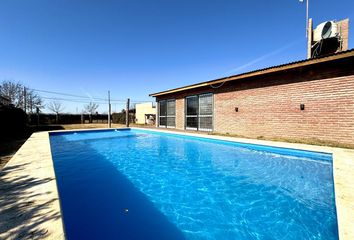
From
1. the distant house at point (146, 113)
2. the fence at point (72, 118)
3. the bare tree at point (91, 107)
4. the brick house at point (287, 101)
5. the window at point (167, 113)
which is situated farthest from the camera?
the bare tree at point (91, 107)

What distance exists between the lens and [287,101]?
297 inches

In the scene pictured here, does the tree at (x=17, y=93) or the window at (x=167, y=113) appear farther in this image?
the tree at (x=17, y=93)

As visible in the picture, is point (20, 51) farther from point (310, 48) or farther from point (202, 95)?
point (310, 48)

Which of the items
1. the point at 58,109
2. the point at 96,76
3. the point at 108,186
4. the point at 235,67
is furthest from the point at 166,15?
the point at 58,109

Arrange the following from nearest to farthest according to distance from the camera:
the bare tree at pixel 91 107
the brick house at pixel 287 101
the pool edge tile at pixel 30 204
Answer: the pool edge tile at pixel 30 204, the brick house at pixel 287 101, the bare tree at pixel 91 107

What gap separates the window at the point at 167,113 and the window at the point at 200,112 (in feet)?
5.98

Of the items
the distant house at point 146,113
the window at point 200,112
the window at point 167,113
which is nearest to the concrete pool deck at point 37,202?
the window at point 200,112

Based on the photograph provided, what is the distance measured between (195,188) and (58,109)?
53.9m

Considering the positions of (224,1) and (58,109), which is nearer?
(224,1)

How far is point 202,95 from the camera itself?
38.7 ft

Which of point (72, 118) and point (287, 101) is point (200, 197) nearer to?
point (287, 101)

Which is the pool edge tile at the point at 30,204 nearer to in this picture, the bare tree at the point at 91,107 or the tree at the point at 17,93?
the tree at the point at 17,93

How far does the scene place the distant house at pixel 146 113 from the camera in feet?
76.2

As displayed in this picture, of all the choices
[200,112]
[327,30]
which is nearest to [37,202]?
[200,112]
